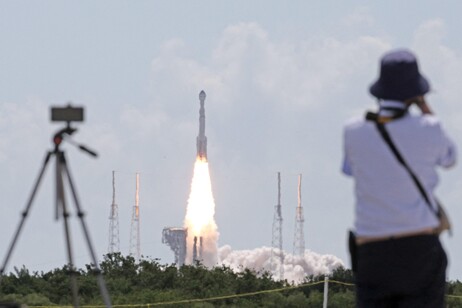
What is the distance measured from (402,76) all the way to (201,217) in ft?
220

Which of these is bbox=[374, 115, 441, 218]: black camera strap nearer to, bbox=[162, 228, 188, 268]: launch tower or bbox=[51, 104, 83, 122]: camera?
bbox=[51, 104, 83, 122]: camera

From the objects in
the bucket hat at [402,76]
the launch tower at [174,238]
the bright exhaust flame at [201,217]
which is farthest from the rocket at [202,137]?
the bucket hat at [402,76]

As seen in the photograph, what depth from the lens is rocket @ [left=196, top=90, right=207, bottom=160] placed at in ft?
259

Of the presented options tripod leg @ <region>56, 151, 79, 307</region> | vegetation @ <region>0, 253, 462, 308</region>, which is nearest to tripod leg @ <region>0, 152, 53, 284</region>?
tripod leg @ <region>56, 151, 79, 307</region>

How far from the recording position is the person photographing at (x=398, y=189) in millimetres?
8695

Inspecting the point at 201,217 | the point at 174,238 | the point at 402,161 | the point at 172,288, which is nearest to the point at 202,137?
the point at 201,217

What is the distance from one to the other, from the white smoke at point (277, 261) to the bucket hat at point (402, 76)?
325ft

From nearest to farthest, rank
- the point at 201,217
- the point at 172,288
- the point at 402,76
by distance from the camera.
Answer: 1. the point at 402,76
2. the point at 172,288
3. the point at 201,217

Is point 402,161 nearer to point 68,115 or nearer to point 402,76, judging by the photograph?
point 402,76

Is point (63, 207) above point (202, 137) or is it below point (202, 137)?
below

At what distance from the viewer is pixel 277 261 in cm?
11175

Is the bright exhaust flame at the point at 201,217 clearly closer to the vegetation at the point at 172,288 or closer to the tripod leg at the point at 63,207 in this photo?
the vegetation at the point at 172,288

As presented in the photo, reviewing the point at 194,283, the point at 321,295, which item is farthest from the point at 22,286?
the point at 321,295

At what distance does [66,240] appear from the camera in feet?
45.7
